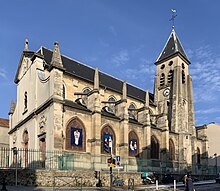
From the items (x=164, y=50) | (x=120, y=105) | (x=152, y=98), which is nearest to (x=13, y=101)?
(x=120, y=105)

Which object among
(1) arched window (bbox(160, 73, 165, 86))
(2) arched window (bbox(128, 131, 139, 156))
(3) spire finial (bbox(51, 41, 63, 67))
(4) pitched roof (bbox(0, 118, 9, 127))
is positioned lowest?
(2) arched window (bbox(128, 131, 139, 156))

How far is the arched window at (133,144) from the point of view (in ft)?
107

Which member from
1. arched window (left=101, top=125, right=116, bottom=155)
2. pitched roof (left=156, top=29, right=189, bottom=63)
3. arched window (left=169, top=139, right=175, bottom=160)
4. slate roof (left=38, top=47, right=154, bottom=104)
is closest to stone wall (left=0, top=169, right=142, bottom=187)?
arched window (left=101, top=125, right=116, bottom=155)

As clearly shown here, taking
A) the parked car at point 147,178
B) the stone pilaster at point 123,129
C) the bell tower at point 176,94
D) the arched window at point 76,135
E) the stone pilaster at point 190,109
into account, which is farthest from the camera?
the stone pilaster at point 190,109

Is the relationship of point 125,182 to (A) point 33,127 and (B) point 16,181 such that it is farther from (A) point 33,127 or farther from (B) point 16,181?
(A) point 33,127

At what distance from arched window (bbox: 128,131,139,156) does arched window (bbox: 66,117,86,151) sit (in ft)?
23.6

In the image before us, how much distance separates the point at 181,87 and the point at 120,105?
1699 centimetres

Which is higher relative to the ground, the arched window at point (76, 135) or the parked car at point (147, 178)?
the arched window at point (76, 135)

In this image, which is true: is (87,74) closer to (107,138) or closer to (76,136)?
(107,138)

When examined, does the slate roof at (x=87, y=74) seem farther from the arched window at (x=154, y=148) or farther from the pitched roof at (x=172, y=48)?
the pitched roof at (x=172, y=48)

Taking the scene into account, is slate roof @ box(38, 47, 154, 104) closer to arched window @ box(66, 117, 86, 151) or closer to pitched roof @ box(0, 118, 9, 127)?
arched window @ box(66, 117, 86, 151)

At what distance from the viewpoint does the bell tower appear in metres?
41.9

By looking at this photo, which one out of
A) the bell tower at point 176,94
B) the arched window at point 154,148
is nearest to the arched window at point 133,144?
the arched window at point 154,148

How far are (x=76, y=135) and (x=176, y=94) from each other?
22468mm
